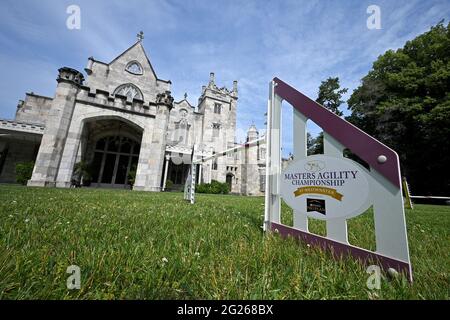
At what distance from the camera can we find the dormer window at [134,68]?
21308 mm

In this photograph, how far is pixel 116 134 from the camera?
18.5m

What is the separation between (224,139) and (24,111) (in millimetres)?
23541

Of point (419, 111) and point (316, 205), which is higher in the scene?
point (419, 111)

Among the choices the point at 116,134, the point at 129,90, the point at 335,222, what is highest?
the point at 129,90

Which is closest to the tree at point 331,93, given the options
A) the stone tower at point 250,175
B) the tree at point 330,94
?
the tree at point 330,94

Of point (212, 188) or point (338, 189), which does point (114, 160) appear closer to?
point (212, 188)

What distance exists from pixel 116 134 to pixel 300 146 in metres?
20.2

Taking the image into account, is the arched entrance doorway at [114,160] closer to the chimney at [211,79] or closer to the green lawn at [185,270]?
the green lawn at [185,270]

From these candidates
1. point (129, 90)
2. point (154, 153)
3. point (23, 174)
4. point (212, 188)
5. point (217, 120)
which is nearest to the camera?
point (23, 174)

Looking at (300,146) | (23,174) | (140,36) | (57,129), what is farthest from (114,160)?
(300,146)

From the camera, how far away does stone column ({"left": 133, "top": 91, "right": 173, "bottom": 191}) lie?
13984 mm

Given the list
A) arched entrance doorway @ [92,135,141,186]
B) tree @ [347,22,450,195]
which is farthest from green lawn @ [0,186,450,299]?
tree @ [347,22,450,195]

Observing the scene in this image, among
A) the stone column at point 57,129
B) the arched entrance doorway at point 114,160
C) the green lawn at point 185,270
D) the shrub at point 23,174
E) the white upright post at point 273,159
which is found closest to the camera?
the green lawn at point 185,270

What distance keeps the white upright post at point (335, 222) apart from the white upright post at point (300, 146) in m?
0.27
